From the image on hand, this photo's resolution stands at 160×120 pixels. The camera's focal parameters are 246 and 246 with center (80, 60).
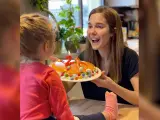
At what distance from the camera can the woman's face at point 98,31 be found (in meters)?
1.26

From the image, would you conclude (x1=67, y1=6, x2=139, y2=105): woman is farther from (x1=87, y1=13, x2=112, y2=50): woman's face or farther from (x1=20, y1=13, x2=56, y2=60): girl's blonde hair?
(x1=20, y1=13, x2=56, y2=60): girl's blonde hair

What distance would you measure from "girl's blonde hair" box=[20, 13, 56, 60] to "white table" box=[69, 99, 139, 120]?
1.21ft

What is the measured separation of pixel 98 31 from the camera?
1275 millimetres

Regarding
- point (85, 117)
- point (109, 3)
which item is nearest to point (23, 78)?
point (85, 117)

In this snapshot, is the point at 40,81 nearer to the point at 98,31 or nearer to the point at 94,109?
the point at 94,109

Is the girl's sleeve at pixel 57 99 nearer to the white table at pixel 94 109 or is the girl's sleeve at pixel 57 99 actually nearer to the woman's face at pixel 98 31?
the white table at pixel 94 109

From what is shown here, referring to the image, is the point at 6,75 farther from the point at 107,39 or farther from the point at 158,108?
the point at 107,39

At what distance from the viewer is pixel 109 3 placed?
124 inches

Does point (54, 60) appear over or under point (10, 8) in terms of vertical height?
under

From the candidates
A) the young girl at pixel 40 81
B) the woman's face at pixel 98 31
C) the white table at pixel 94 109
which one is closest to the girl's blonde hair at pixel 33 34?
the young girl at pixel 40 81

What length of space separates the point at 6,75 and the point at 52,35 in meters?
0.41

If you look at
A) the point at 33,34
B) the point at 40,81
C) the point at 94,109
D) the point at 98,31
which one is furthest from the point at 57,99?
the point at 98,31

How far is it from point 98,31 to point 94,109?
47cm

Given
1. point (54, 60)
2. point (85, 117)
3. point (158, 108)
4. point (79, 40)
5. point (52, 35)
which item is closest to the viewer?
point (158, 108)
